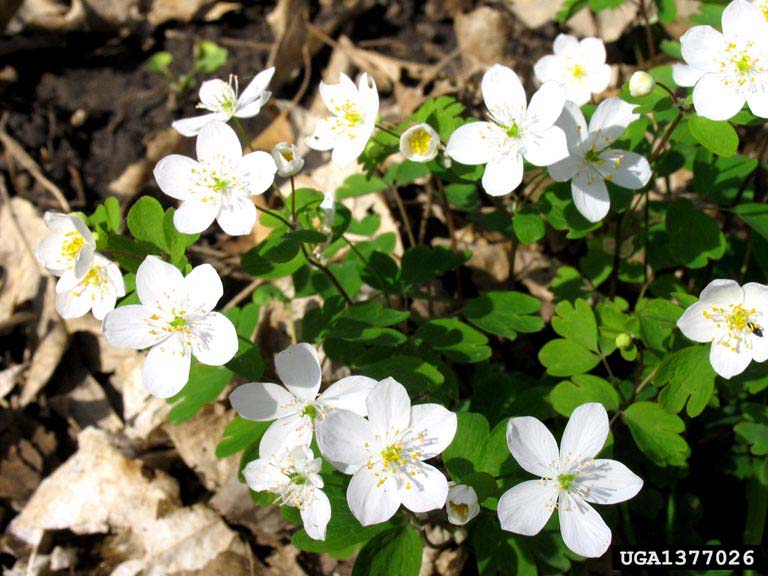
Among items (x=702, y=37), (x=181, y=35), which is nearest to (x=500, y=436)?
(x=702, y=37)

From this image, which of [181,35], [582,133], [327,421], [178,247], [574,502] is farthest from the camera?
[181,35]

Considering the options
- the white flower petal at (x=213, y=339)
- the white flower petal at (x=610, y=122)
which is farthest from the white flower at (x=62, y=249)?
the white flower petal at (x=610, y=122)

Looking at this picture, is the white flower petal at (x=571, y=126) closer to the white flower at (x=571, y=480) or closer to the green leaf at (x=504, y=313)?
the green leaf at (x=504, y=313)

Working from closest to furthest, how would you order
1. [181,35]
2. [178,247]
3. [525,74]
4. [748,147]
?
[178,247] → [748,147] → [525,74] → [181,35]

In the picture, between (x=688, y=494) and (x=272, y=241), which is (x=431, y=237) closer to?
(x=272, y=241)

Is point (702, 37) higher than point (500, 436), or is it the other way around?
point (702, 37)

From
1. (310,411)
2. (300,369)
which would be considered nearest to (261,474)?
(310,411)

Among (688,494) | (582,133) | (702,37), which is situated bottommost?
(688,494)
